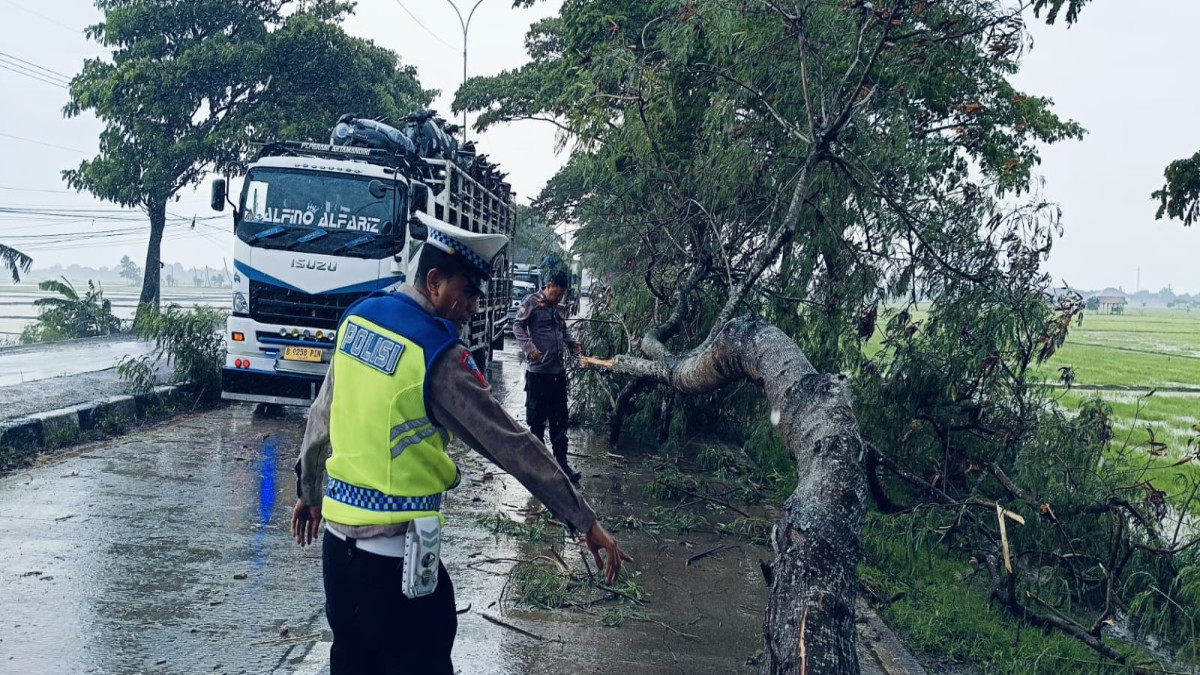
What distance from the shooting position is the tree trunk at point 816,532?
10.9 ft

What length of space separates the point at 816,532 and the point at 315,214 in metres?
7.85

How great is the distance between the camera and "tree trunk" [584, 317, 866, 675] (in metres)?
3.34

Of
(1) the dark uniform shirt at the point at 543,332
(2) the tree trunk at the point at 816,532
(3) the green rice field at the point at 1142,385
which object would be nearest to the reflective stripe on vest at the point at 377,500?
(2) the tree trunk at the point at 816,532

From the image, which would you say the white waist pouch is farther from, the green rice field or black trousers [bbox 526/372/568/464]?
black trousers [bbox 526/372/568/464]

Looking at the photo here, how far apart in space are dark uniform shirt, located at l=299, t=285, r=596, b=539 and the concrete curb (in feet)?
23.0

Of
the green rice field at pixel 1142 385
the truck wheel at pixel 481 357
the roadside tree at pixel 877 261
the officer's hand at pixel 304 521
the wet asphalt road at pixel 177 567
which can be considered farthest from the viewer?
the truck wheel at pixel 481 357

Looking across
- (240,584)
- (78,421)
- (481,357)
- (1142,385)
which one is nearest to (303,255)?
(78,421)

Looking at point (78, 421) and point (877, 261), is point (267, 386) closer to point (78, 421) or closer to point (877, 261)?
point (78, 421)

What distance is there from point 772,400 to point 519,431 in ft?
7.89

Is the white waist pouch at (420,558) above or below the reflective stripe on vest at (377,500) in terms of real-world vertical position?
below

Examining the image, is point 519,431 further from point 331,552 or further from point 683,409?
point 683,409

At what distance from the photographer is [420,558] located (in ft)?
8.03

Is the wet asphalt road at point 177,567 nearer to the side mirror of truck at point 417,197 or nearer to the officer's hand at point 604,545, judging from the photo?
the officer's hand at point 604,545

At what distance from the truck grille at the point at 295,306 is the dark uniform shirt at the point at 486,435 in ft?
24.7
